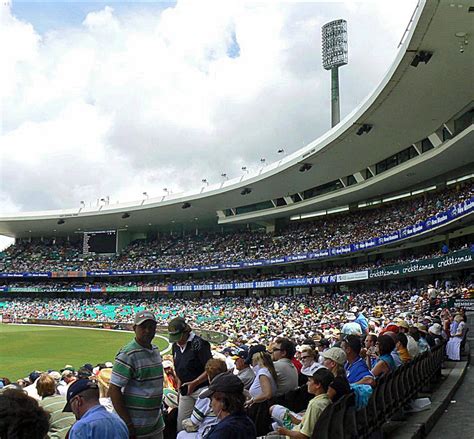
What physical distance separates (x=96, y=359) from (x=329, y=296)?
1879cm

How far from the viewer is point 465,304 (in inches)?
748

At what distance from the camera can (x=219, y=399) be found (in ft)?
9.93

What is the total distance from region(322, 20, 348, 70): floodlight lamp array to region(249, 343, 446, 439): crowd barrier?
168 ft

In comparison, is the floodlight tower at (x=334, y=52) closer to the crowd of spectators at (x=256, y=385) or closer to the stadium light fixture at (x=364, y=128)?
the stadium light fixture at (x=364, y=128)

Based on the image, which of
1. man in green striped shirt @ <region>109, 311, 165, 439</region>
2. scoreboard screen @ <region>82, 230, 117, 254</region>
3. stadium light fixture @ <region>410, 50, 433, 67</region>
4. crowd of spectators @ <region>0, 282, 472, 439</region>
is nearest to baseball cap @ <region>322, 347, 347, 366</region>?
crowd of spectators @ <region>0, 282, 472, 439</region>

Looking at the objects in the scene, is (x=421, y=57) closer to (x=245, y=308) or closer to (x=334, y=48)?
(x=245, y=308)

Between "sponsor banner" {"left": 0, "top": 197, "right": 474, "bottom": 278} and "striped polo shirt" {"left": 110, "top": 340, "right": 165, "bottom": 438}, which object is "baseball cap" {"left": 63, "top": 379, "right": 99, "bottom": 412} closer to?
"striped polo shirt" {"left": 110, "top": 340, "right": 165, "bottom": 438}

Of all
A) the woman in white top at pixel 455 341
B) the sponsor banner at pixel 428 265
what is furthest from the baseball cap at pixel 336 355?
the sponsor banner at pixel 428 265

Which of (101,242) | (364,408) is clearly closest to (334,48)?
(101,242)

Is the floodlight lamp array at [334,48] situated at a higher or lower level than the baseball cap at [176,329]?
higher

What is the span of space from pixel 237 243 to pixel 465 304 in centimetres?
3432

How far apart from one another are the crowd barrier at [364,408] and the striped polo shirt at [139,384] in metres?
1.14

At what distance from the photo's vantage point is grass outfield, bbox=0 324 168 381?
2223 cm

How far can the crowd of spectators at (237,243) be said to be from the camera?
3397 cm
